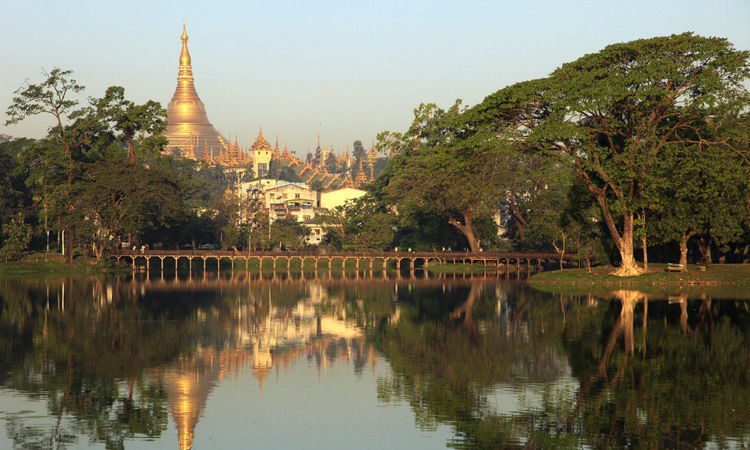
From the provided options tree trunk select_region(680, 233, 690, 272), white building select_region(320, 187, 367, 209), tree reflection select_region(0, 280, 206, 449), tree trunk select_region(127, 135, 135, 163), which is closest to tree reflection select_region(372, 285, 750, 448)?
tree reflection select_region(0, 280, 206, 449)

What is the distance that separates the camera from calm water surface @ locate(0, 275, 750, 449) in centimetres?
2006

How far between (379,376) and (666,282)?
32.3m

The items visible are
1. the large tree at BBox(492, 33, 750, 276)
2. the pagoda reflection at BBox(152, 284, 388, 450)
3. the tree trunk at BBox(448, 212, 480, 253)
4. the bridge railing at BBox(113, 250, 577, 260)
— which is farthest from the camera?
the tree trunk at BBox(448, 212, 480, 253)

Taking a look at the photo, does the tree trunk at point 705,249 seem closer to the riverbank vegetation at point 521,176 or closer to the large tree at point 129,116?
the riverbank vegetation at point 521,176

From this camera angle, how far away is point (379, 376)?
26.7 meters

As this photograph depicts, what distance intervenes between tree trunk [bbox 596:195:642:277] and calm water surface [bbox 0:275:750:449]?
34.5ft

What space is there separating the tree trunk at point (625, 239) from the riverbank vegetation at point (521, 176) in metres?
0.08

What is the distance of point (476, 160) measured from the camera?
5694 cm

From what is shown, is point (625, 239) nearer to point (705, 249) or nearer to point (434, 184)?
point (705, 249)

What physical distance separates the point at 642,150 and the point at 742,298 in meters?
9.82

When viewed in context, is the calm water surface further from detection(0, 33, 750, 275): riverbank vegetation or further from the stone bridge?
the stone bridge

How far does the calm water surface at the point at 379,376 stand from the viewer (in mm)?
20058

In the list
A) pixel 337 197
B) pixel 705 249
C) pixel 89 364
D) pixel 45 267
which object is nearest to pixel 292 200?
pixel 337 197

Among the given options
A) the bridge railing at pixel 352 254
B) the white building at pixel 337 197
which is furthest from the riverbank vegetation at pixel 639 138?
the white building at pixel 337 197
